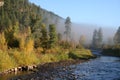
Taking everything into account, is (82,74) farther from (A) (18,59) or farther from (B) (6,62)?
(B) (6,62)

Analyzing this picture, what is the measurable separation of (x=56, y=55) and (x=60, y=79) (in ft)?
121

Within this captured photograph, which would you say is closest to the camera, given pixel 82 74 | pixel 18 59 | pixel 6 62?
pixel 82 74

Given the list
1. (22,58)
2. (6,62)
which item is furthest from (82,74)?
(6,62)

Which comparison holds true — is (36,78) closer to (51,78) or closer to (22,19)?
(51,78)

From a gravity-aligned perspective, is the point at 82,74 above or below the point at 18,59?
below

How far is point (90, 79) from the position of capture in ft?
147

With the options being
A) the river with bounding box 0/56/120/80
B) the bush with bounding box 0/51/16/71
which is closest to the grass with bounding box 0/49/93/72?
the bush with bounding box 0/51/16/71

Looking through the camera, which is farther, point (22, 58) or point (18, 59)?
point (22, 58)

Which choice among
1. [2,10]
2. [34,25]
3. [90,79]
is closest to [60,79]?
[90,79]

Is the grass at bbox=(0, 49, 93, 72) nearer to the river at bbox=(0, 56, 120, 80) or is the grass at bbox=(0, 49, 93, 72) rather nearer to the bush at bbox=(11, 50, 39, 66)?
the bush at bbox=(11, 50, 39, 66)

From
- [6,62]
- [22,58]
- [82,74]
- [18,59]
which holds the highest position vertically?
[22,58]

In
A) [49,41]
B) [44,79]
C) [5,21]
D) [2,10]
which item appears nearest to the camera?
[44,79]

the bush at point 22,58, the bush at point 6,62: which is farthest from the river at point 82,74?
the bush at point 22,58

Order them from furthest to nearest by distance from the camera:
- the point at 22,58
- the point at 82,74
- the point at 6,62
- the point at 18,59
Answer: the point at 22,58
the point at 18,59
the point at 6,62
the point at 82,74
